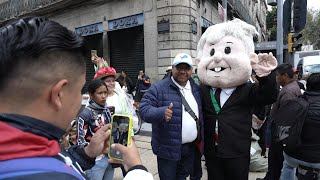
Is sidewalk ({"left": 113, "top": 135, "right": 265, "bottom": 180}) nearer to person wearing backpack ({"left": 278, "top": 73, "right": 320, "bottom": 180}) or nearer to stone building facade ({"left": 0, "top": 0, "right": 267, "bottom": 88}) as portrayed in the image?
person wearing backpack ({"left": 278, "top": 73, "right": 320, "bottom": 180})

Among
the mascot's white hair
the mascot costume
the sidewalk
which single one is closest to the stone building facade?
the sidewalk

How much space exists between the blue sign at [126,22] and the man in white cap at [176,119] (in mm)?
9420

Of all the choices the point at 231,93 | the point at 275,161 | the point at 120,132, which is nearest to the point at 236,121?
the point at 231,93

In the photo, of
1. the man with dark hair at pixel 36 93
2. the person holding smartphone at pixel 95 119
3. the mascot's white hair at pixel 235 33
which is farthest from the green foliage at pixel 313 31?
the man with dark hair at pixel 36 93

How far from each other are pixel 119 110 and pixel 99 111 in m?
0.66

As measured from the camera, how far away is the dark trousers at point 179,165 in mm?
3213

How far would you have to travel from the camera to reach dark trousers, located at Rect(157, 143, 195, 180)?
3213 millimetres

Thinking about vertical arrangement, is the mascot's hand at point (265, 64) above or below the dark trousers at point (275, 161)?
above

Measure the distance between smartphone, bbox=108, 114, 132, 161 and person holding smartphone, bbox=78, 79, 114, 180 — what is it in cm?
157

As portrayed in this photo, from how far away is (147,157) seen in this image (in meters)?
5.59

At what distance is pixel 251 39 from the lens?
3.39 m

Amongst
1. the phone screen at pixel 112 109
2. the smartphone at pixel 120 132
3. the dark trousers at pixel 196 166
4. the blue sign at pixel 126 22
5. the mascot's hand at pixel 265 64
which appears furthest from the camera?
the blue sign at pixel 126 22

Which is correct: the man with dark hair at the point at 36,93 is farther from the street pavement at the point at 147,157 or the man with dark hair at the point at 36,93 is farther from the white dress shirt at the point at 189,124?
the street pavement at the point at 147,157


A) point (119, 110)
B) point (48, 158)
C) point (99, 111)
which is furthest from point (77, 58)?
point (119, 110)
